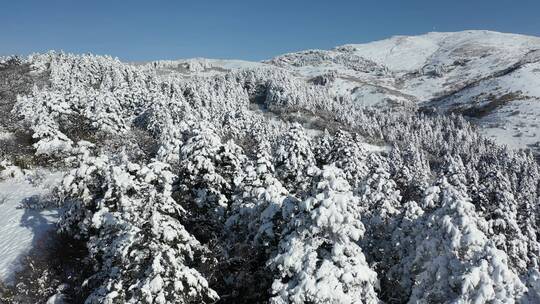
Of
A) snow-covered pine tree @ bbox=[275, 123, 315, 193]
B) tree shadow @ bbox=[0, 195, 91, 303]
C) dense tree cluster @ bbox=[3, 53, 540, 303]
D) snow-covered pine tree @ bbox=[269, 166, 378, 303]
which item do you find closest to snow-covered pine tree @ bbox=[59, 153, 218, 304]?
dense tree cluster @ bbox=[3, 53, 540, 303]

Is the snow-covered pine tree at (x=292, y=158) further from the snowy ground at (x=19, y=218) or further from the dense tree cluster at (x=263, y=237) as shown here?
the snowy ground at (x=19, y=218)

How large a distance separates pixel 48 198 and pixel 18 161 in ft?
32.7

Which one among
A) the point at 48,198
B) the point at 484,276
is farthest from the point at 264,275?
the point at 48,198

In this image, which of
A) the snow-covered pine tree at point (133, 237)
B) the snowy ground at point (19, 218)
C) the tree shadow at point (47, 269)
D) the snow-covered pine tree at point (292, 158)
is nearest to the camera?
the snow-covered pine tree at point (133, 237)

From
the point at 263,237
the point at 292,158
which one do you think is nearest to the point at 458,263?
the point at 263,237

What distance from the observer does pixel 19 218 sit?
80.5ft

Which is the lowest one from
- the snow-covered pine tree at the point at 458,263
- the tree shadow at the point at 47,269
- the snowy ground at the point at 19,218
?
the tree shadow at the point at 47,269

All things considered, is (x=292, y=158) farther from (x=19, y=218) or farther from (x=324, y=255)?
(x=324, y=255)

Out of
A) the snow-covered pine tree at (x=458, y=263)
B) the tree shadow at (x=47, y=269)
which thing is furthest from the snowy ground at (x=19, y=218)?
the snow-covered pine tree at (x=458, y=263)

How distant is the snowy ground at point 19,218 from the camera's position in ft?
68.1

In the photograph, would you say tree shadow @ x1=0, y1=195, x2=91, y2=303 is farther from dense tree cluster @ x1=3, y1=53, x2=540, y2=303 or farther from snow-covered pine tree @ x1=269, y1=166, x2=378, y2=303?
snow-covered pine tree @ x1=269, y1=166, x2=378, y2=303

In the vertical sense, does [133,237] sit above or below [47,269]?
above

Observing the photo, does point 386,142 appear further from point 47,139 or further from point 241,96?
point 47,139

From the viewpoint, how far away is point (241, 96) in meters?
192
